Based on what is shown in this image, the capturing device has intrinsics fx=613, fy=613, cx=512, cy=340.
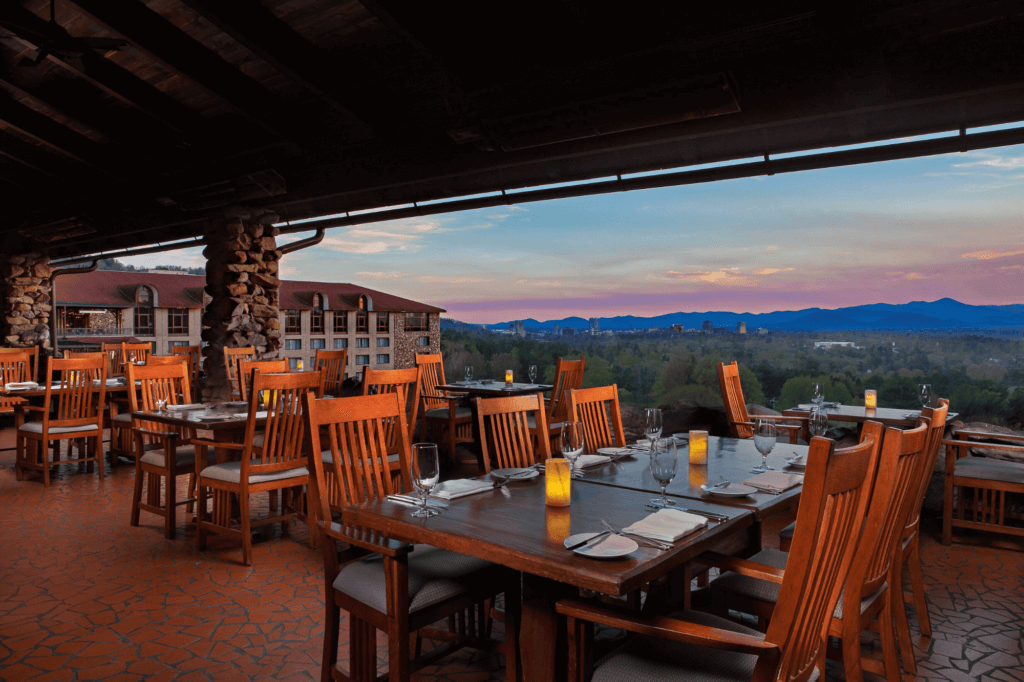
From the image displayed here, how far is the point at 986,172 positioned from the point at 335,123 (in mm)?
5720

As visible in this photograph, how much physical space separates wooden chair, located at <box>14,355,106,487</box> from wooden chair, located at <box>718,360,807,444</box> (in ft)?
16.9

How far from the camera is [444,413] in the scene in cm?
597

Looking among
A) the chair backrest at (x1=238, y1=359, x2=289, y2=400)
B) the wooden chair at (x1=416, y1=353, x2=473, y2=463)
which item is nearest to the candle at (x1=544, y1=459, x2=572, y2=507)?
the chair backrest at (x1=238, y1=359, x2=289, y2=400)

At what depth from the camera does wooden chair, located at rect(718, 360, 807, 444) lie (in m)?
4.55

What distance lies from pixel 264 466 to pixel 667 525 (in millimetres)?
2645

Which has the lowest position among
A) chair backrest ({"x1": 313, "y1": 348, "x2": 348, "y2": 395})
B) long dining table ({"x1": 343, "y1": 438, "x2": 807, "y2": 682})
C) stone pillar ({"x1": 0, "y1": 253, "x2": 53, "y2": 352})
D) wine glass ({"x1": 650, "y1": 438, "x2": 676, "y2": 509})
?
long dining table ({"x1": 343, "y1": 438, "x2": 807, "y2": 682})

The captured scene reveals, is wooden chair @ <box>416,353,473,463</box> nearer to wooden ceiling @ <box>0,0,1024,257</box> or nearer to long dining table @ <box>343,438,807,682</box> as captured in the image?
wooden ceiling @ <box>0,0,1024,257</box>

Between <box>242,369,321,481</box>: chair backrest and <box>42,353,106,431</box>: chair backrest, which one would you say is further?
<box>42,353,106,431</box>: chair backrest

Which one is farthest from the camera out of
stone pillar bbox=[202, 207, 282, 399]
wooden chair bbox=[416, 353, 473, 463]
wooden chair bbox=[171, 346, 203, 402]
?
wooden chair bbox=[171, 346, 203, 402]

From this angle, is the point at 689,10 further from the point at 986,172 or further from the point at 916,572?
the point at 986,172

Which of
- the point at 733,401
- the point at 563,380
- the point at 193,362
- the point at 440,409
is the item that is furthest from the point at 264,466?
the point at 193,362

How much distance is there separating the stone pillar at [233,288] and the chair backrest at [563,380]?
3.17 metres

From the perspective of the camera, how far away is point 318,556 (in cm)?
355

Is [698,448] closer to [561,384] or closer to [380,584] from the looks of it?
[380,584]
